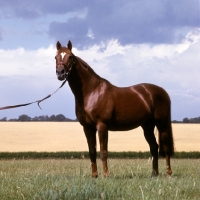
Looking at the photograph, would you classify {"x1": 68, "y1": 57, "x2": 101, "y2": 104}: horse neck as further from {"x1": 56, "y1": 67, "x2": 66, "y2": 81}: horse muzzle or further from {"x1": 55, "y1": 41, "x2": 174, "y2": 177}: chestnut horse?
{"x1": 56, "y1": 67, "x2": 66, "y2": 81}: horse muzzle

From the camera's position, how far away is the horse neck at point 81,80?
29.2 feet

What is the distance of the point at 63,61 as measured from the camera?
8.47 meters

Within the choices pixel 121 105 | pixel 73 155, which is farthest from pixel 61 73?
pixel 73 155

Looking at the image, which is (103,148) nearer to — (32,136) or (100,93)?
(100,93)

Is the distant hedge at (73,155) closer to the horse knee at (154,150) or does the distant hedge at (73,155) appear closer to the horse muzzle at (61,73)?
the horse knee at (154,150)

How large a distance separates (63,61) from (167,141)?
3393 millimetres

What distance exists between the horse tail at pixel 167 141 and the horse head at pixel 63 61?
9.72 feet

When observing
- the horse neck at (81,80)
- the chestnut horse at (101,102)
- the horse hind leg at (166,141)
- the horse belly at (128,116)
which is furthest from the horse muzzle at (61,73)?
the horse hind leg at (166,141)

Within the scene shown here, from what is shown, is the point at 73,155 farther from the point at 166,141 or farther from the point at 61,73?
the point at 61,73

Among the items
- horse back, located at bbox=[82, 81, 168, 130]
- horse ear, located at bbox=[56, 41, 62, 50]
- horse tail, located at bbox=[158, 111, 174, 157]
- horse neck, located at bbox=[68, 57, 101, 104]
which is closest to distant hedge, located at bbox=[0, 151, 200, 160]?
horse tail, located at bbox=[158, 111, 174, 157]

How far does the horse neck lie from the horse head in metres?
0.27

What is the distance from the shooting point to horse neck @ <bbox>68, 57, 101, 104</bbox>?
891 cm

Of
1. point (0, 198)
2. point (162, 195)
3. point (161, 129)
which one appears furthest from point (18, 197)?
point (161, 129)

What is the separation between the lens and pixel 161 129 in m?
10.4
